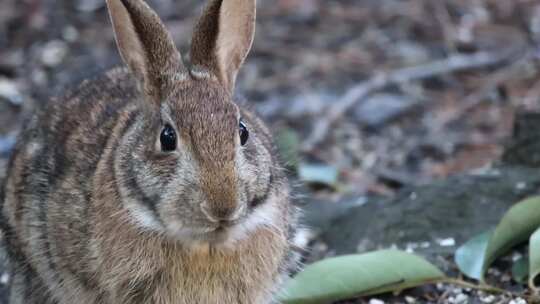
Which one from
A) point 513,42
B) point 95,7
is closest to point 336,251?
point 513,42

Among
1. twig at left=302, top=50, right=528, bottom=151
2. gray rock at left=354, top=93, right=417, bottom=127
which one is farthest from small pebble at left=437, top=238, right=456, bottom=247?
gray rock at left=354, top=93, right=417, bottom=127

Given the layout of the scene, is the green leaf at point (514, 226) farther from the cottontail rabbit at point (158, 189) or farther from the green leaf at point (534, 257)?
the cottontail rabbit at point (158, 189)

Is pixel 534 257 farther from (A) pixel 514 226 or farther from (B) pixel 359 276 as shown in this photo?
(B) pixel 359 276

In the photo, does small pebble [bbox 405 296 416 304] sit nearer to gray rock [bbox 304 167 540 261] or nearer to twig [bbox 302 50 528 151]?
gray rock [bbox 304 167 540 261]

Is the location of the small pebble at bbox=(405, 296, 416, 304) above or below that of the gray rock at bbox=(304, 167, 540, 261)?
below

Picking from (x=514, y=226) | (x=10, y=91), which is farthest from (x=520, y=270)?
(x=10, y=91)

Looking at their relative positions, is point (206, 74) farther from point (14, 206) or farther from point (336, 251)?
point (336, 251)
